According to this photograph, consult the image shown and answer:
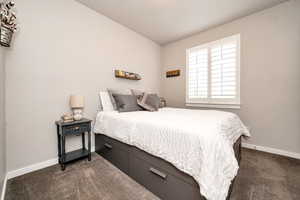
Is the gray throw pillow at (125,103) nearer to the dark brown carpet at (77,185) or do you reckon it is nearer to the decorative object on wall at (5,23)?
the dark brown carpet at (77,185)

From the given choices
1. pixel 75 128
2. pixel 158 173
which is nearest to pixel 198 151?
pixel 158 173

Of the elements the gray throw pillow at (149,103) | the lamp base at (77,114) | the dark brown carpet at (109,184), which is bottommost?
the dark brown carpet at (109,184)

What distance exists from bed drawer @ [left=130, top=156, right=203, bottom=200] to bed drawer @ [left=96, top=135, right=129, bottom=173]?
0.14m

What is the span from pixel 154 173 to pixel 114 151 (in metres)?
0.80

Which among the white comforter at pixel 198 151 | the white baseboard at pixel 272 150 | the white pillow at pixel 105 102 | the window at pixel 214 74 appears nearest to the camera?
the white comforter at pixel 198 151

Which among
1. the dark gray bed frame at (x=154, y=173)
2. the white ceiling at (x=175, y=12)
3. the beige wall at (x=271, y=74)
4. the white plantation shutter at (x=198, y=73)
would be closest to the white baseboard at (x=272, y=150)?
the beige wall at (x=271, y=74)

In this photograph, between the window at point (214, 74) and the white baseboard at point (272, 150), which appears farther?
the window at point (214, 74)

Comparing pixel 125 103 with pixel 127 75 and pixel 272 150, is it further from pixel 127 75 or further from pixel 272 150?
pixel 272 150

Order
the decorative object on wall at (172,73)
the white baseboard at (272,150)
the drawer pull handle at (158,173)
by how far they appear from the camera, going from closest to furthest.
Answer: the drawer pull handle at (158,173)
the white baseboard at (272,150)
the decorative object on wall at (172,73)

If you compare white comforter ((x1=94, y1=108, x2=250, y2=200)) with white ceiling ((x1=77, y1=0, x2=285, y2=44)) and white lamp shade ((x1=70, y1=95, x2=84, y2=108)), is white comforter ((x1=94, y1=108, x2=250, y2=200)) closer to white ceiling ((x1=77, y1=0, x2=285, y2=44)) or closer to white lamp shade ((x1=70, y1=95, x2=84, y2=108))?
white lamp shade ((x1=70, y1=95, x2=84, y2=108))

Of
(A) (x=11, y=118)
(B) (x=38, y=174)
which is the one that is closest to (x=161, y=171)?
(B) (x=38, y=174)

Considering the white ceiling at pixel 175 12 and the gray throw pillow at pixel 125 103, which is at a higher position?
the white ceiling at pixel 175 12

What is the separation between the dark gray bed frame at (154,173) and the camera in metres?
1.03

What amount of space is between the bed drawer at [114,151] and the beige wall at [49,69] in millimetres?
444
